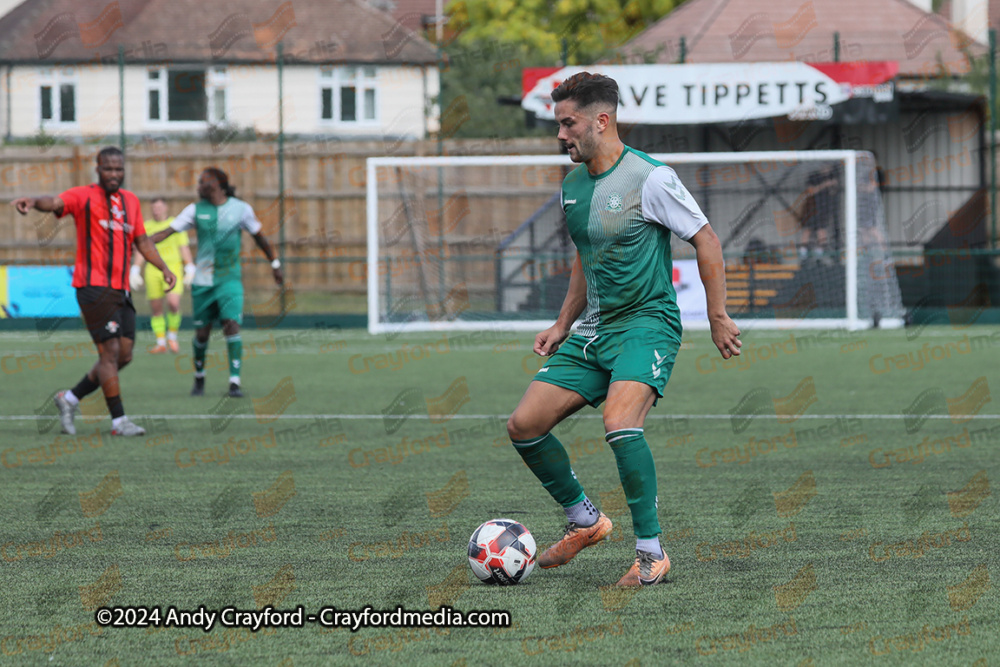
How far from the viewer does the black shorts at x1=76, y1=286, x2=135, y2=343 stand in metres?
8.84

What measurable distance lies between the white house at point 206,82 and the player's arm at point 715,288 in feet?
94.6

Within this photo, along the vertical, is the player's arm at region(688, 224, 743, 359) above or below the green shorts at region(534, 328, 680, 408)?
above

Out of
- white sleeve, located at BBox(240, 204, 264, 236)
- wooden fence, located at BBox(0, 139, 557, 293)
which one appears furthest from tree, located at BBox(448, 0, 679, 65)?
white sleeve, located at BBox(240, 204, 264, 236)

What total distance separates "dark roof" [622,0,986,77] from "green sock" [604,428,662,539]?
27597 millimetres

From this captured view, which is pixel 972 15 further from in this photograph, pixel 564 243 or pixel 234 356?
pixel 234 356

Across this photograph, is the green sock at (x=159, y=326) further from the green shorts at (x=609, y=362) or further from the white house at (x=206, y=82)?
the white house at (x=206, y=82)

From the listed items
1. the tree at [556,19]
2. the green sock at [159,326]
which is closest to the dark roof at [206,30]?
the tree at [556,19]

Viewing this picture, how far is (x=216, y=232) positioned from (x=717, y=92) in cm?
1283

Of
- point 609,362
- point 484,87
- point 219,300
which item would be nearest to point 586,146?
point 609,362

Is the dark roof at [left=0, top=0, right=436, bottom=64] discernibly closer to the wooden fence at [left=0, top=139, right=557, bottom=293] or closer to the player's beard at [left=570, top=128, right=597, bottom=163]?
the wooden fence at [left=0, top=139, right=557, bottom=293]

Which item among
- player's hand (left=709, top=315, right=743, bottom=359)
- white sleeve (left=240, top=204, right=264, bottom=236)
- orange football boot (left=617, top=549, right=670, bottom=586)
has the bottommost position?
orange football boot (left=617, top=549, right=670, bottom=586)

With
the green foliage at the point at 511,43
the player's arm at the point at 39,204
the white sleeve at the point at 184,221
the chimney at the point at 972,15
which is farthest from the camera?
the chimney at the point at 972,15

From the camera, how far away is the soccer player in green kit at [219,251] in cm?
1180

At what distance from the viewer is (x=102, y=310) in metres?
8.84
